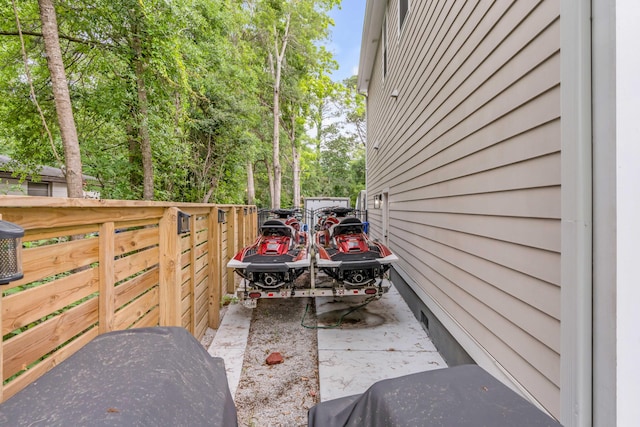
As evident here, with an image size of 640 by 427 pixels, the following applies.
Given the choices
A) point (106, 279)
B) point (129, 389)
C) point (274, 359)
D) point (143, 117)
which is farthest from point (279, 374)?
point (143, 117)

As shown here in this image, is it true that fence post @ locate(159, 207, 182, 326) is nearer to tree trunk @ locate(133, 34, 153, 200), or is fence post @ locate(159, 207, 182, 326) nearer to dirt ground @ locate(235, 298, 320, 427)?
dirt ground @ locate(235, 298, 320, 427)

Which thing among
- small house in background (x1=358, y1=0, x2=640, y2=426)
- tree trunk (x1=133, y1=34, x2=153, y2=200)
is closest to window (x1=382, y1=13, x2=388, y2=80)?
small house in background (x1=358, y1=0, x2=640, y2=426)

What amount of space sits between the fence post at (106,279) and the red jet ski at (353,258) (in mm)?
2677

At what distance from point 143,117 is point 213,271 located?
12.7 ft

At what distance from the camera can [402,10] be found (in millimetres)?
5328

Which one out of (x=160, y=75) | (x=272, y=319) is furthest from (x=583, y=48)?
(x=160, y=75)

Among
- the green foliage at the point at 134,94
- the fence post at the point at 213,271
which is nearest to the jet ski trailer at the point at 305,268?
the fence post at the point at 213,271

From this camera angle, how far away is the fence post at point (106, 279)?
68.3 inches

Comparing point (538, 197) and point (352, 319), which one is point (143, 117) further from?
point (538, 197)

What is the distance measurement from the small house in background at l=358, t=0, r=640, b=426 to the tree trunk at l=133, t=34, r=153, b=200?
199 inches

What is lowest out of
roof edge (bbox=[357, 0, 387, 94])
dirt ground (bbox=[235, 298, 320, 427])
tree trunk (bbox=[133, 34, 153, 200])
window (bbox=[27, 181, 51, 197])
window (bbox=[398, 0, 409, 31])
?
dirt ground (bbox=[235, 298, 320, 427])

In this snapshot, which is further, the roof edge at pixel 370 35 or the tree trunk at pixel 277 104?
the tree trunk at pixel 277 104

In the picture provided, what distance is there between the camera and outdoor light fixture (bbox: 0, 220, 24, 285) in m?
0.84

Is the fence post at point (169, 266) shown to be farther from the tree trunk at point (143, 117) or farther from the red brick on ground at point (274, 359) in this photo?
the tree trunk at point (143, 117)
